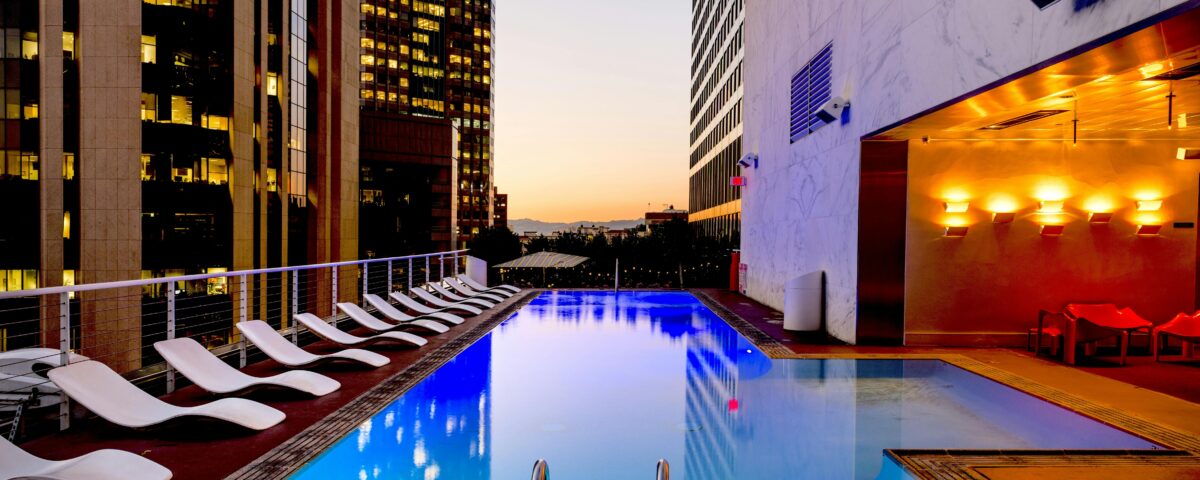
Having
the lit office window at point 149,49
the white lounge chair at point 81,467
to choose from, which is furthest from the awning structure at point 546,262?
the lit office window at point 149,49

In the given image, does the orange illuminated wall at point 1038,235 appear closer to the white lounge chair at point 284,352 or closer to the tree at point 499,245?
the white lounge chair at point 284,352

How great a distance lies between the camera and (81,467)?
10.3 feet

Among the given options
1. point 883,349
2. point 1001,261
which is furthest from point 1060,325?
point 883,349

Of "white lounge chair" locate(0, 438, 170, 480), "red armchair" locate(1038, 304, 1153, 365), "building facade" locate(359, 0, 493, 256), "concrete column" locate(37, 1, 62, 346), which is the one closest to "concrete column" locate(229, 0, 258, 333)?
"concrete column" locate(37, 1, 62, 346)

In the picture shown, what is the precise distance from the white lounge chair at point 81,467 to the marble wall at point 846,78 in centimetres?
571

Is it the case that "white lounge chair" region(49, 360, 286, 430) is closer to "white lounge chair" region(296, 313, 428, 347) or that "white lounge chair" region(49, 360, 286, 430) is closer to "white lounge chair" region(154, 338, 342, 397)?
"white lounge chair" region(154, 338, 342, 397)

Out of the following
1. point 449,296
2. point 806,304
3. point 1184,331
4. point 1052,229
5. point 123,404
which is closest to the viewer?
point 123,404

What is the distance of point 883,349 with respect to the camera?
817 cm

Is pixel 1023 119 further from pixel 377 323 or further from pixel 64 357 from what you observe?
pixel 64 357

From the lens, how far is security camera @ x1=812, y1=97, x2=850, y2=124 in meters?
8.73

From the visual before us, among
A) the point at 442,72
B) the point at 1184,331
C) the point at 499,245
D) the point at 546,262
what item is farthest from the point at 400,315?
the point at 442,72

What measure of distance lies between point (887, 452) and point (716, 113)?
42.3 meters

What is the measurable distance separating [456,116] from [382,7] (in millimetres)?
18513

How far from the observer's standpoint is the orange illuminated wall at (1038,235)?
26.8 feet
